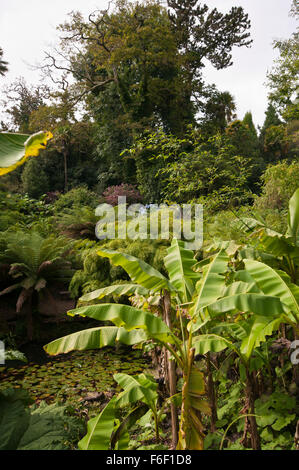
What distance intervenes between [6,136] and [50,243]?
141 inches

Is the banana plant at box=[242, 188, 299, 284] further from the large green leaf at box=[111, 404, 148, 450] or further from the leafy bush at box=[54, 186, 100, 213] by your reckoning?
the leafy bush at box=[54, 186, 100, 213]

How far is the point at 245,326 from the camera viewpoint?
5.93 feet

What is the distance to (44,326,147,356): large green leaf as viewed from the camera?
1.68 metres

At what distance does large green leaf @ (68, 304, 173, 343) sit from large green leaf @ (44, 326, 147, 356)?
74 mm

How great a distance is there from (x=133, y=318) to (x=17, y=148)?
42.4 inches

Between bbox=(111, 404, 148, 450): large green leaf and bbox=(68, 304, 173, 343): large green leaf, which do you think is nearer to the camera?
bbox=(68, 304, 173, 343): large green leaf

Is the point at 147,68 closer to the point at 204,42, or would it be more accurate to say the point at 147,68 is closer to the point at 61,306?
the point at 204,42

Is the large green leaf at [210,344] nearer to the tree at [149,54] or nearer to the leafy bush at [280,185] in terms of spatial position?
the leafy bush at [280,185]

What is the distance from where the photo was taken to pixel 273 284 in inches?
67.6

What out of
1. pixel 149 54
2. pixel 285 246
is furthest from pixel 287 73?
pixel 285 246

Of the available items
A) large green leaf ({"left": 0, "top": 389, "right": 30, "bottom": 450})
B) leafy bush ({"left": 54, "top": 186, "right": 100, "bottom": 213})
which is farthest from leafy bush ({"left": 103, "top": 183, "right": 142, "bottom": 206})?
large green leaf ({"left": 0, "top": 389, "right": 30, "bottom": 450})
